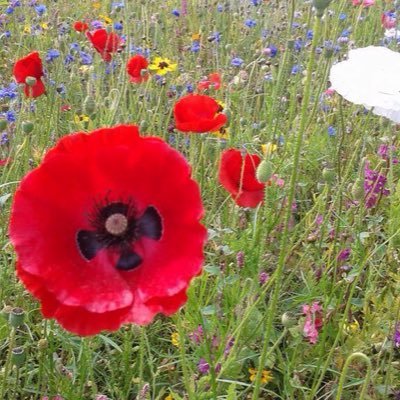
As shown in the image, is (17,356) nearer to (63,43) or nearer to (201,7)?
(63,43)

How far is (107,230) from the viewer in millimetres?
869

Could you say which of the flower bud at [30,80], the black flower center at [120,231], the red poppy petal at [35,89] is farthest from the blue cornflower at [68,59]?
the black flower center at [120,231]

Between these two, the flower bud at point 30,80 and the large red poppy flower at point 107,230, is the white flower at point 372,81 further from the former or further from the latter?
the flower bud at point 30,80

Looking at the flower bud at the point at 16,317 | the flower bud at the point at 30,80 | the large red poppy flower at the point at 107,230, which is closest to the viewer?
the large red poppy flower at the point at 107,230

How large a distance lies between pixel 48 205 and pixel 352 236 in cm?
119

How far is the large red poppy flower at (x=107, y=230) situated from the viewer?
0.75 metres

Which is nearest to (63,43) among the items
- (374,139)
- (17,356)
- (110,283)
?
(374,139)

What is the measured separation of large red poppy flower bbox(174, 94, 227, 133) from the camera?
1.45 metres

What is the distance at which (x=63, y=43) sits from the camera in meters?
2.77

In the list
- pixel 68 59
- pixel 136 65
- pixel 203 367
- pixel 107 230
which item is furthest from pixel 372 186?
pixel 68 59

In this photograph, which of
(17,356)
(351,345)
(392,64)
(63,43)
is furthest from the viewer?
(63,43)

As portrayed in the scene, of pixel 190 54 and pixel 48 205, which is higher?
pixel 48 205

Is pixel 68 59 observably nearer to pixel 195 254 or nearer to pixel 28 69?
pixel 28 69

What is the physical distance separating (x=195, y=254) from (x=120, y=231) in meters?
0.16
